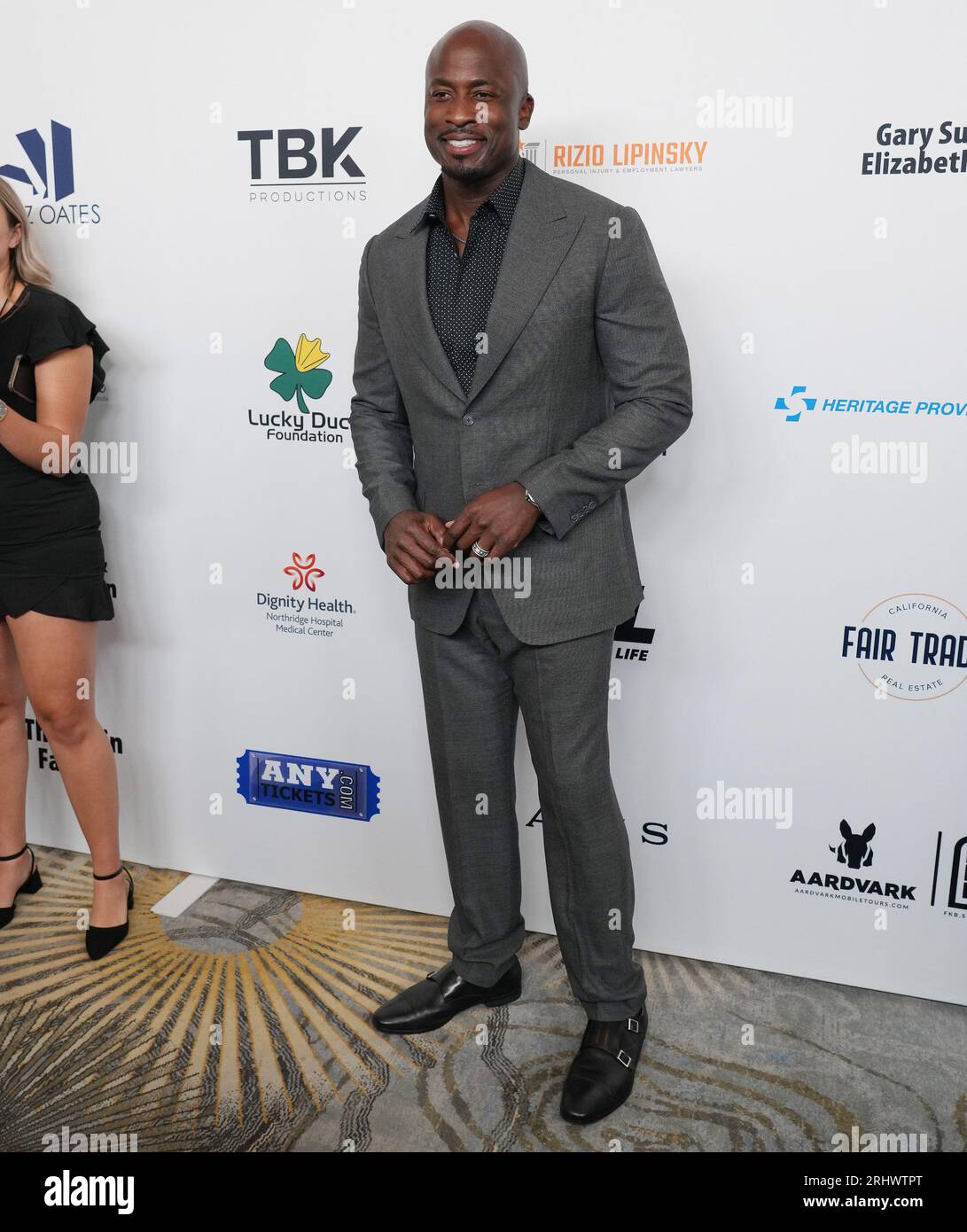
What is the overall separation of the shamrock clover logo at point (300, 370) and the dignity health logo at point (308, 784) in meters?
0.85

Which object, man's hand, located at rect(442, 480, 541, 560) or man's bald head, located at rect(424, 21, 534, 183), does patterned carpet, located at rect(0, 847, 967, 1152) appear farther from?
man's bald head, located at rect(424, 21, 534, 183)

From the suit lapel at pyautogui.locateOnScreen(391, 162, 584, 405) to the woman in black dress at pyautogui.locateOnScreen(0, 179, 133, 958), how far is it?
86 centimetres

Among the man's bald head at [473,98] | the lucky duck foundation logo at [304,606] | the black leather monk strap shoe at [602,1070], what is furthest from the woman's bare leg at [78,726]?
the man's bald head at [473,98]

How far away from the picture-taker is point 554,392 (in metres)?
1.81

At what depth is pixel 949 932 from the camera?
229 cm

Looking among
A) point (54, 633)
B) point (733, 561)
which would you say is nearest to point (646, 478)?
point (733, 561)

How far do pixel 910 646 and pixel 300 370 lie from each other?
142cm

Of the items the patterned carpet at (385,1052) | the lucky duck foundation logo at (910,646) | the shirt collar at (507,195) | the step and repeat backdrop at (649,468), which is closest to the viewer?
the shirt collar at (507,195)

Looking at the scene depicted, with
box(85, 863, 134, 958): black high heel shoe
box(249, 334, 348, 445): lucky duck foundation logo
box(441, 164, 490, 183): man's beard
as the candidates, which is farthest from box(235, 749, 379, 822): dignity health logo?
box(441, 164, 490, 183): man's beard

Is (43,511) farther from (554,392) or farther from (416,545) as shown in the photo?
(554,392)

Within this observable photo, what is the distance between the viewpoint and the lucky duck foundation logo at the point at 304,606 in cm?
254

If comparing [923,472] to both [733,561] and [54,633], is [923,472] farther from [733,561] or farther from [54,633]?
[54,633]

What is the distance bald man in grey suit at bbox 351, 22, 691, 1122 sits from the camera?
176 cm

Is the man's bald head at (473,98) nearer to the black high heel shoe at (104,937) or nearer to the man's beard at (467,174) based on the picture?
the man's beard at (467,174)
